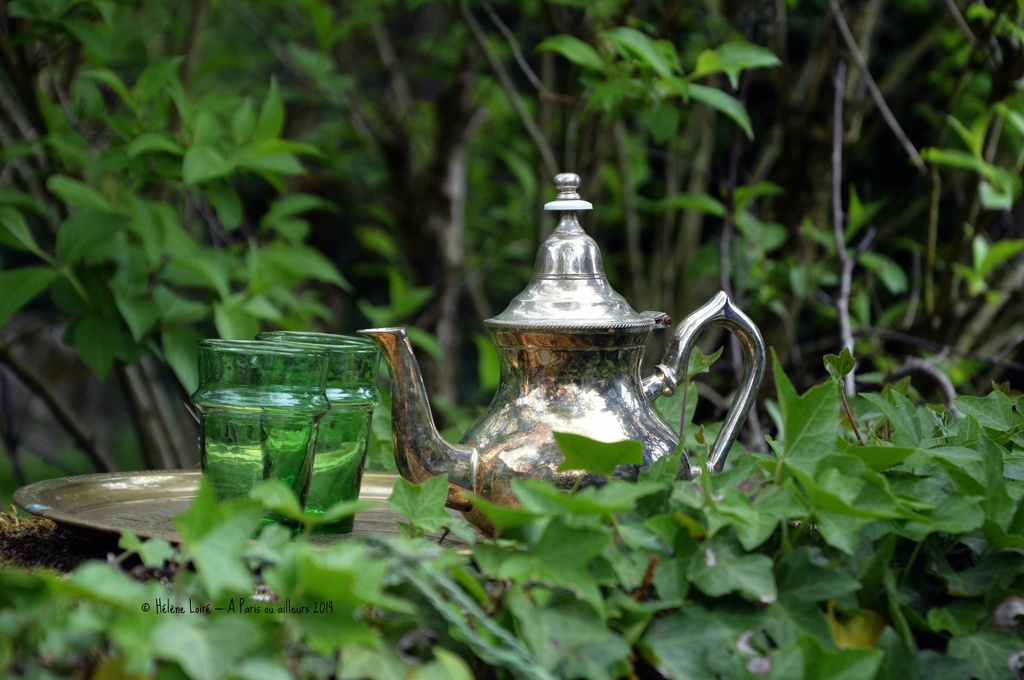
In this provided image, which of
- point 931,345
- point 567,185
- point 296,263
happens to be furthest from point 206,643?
point 931,345

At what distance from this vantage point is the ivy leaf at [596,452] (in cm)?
64

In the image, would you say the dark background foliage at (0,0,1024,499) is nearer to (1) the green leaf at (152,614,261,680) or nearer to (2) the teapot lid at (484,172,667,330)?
(2) the teapot lid at (484,172,667,330)

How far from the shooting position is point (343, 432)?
2.97 feet

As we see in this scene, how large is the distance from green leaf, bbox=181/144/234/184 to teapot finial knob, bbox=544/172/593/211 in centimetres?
68

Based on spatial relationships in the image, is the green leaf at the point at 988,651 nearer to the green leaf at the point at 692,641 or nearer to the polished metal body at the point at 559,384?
the green leaf at the point at 692,641

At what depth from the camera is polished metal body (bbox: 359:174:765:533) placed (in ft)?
2.76

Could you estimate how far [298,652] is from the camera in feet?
1.66

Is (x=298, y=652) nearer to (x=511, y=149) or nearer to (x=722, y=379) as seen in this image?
(x=722, y=379)

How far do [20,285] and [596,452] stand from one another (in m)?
1.06

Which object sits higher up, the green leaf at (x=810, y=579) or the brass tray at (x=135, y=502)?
the green leaf at (x=810, y=579)

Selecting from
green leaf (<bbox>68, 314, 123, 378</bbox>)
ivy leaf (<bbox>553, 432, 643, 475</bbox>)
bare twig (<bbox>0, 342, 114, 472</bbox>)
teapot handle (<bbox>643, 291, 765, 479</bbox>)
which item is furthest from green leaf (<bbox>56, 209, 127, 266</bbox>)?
ivy leaf (<bbox>553, 432, 643, 475</bbox>)

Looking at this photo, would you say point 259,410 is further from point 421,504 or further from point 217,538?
point 217,538

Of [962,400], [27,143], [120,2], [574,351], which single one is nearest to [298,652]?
[574,351]

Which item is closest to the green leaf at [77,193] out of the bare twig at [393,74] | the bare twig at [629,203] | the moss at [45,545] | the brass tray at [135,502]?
the brass tray at [135,502]
